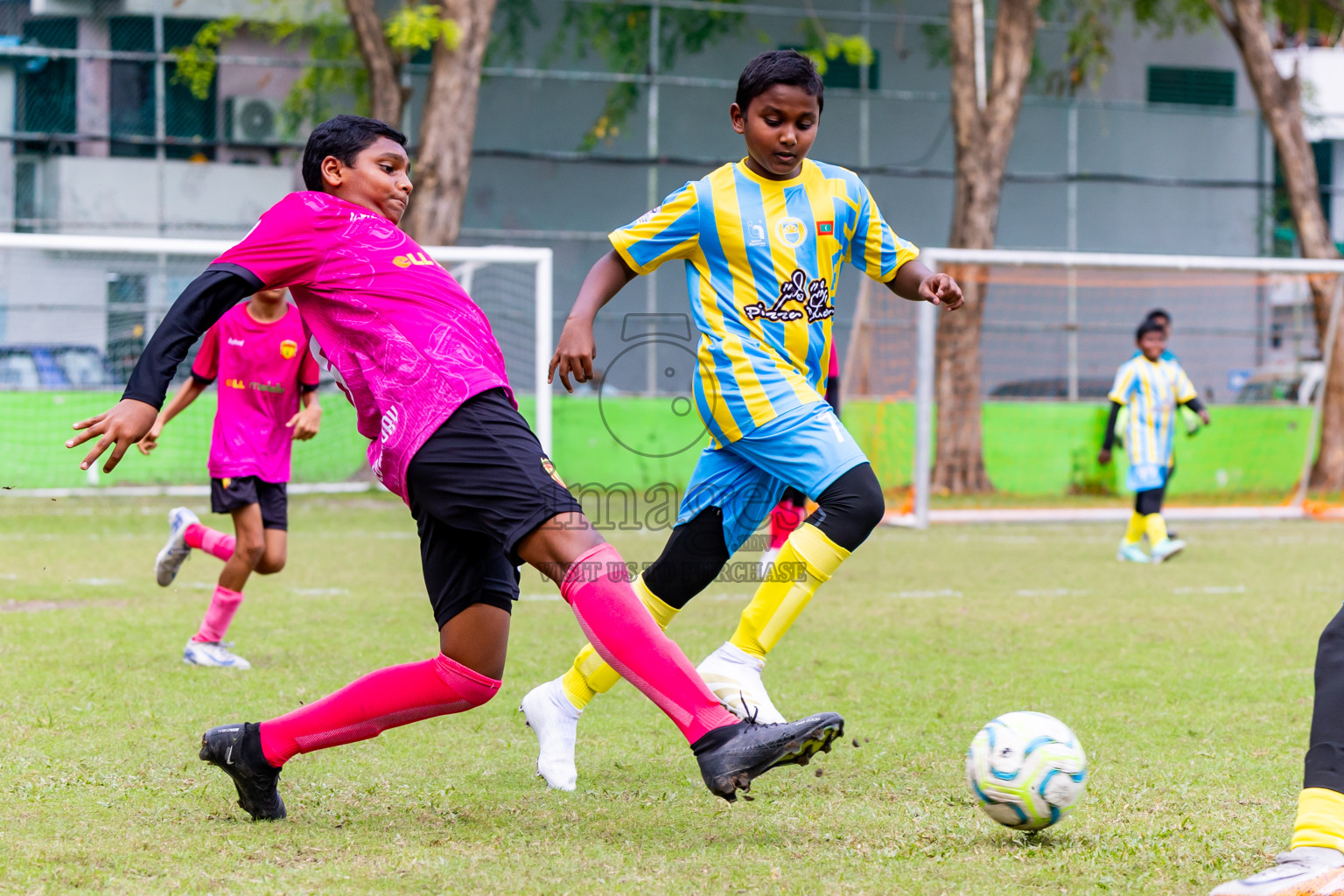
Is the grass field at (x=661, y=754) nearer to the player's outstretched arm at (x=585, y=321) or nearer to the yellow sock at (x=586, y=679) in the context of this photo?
the yellow sock at (x=586, y=679)

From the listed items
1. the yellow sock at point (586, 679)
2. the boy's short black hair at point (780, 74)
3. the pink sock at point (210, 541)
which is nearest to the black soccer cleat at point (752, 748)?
the yellow sock at point (586, 679)

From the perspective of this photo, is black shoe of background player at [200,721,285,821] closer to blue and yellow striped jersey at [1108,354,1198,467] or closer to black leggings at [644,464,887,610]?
black leggings at [644,464,887,610]

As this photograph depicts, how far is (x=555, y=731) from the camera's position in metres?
3.78

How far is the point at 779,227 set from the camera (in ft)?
13.1

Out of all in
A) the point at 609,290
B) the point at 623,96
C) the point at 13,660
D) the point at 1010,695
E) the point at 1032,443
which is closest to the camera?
the point at 609,290

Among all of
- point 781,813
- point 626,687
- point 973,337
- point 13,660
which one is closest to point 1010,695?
point 626,687

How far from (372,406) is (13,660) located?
10.7ft

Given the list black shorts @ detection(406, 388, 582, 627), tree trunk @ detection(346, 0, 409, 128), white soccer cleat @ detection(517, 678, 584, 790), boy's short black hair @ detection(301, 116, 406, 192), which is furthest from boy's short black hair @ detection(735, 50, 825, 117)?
tree trunk @ detection(346, 0, 409, 128)

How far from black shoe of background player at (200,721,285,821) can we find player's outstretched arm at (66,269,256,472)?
0.74 m

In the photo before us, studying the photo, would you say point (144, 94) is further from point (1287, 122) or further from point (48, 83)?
point (1287, 122)

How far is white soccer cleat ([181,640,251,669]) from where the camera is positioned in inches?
221

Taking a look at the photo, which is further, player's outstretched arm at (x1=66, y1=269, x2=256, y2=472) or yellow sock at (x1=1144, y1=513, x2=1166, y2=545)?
yellow sock at (x1=1144, y1=513, x2=1166, y2=545)

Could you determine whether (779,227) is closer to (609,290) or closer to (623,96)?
(609,290)

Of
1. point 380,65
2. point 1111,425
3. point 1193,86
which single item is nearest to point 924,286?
point 1111,425
